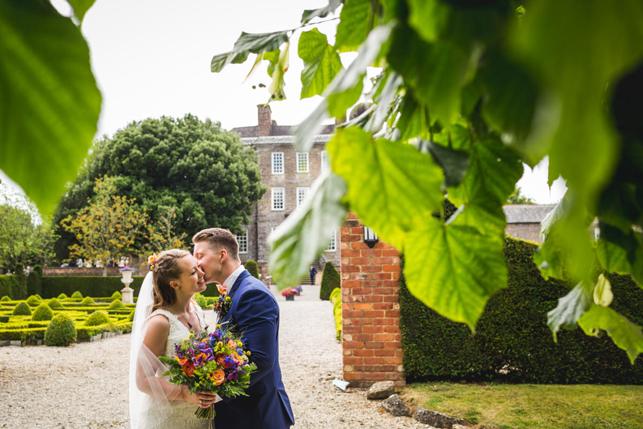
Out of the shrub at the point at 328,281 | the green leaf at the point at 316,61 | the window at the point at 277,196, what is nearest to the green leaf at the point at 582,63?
the green leaf at the point at 316,61

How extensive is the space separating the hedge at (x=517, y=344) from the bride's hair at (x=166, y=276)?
3258 millimetres

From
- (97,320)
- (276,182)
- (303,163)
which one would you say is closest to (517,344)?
(97,320)

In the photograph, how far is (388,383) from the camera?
5387 mm

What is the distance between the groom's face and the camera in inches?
123

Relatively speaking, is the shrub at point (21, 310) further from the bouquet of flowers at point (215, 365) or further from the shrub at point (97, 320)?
the bouquet of flowers at point (215, 365)

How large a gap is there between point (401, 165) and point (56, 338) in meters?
11.3

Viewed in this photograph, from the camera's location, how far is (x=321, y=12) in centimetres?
81

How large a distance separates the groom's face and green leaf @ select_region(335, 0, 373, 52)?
277 centimetres

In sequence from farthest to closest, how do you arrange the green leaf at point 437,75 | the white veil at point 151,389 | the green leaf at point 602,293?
the white veil at point 151,389, the green leaf at point 602,293, the green leaf at point 437,75

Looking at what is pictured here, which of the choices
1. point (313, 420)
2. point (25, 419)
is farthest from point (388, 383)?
point (25, 419)

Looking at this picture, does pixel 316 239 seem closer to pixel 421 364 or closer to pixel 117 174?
pixel 421 364

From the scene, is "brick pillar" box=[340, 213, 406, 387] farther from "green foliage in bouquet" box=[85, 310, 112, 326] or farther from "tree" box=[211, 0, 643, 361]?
"green foliage in bouquet" box=[85, 310, 112, 326]

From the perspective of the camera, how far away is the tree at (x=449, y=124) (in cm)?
16

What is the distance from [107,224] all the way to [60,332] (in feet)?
51.1
